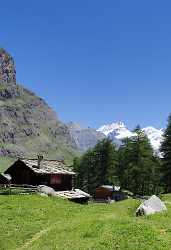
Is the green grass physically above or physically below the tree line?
below

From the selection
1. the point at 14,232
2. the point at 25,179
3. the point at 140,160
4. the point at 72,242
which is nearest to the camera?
the point at 72,242

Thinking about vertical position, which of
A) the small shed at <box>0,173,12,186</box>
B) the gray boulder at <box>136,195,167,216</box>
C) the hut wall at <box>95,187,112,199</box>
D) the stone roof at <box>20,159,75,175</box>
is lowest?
the gray boulder at <box>136,195,167,216</box>

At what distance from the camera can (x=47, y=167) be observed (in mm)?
79938

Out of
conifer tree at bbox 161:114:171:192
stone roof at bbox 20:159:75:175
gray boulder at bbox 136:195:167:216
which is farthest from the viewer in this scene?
conifer tree at bbox 161:114:171:192

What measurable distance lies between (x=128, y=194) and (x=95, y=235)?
8858 centimetres

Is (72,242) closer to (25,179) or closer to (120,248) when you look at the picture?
(120,248)

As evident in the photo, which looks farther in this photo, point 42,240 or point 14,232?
point 14,232

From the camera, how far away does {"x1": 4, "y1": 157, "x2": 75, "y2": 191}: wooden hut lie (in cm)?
7725

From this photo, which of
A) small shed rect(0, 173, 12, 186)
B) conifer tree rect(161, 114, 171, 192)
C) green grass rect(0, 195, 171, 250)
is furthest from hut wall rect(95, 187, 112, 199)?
green grass rect(0, 195, 171, 250)

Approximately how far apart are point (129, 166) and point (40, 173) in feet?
93.8

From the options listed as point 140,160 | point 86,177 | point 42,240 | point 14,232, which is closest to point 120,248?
point 42,240

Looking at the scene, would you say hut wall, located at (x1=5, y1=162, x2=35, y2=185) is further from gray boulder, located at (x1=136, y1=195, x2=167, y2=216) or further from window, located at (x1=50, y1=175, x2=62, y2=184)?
gray boulder, located at (x1=136, y1=195, x2=167, y2=216)

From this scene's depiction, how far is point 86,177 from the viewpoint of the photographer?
138 metres

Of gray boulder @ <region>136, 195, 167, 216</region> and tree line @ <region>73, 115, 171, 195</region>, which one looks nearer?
gray boulder @ <region>136, 195, 167, 216</region>
